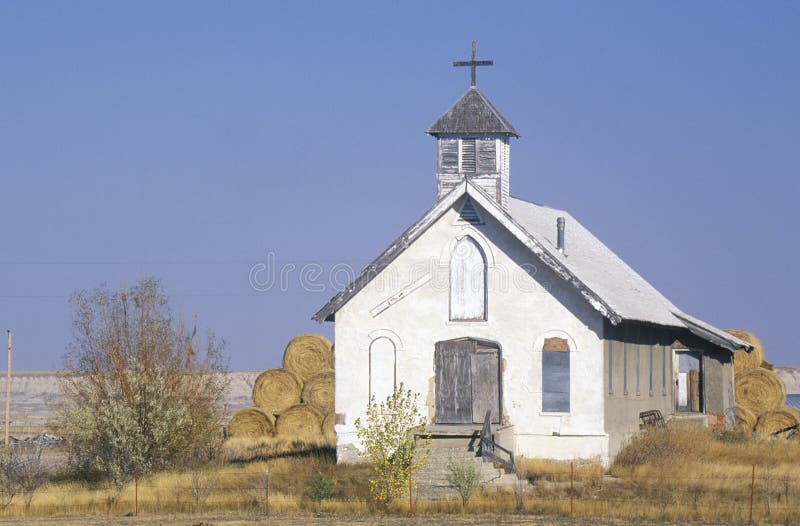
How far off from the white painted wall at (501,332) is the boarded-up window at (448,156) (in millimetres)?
1547

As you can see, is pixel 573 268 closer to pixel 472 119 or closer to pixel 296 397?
pixel 472 119

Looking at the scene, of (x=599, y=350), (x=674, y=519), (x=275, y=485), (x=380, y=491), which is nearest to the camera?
(x=674, y=519)

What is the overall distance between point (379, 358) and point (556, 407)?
15.1 feet

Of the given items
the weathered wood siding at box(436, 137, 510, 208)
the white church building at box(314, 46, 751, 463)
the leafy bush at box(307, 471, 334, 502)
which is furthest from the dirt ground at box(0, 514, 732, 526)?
the weathered wood siding at box(436, 137, 510, 208)

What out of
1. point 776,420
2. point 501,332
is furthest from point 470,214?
point 776,420

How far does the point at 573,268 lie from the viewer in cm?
3425

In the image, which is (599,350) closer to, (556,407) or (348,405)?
(556,407)

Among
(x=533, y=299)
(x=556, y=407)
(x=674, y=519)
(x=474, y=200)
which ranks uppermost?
(x=474, y=200)

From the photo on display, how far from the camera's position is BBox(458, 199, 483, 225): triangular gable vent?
3472 centimetres

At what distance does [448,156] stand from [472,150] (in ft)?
2.08

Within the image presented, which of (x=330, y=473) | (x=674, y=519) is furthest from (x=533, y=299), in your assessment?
(x=674, y=519)

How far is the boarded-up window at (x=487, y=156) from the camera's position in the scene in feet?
118

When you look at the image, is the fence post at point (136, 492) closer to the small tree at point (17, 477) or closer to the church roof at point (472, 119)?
the small tree at point (17, 477)

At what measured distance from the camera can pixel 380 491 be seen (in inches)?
1138
